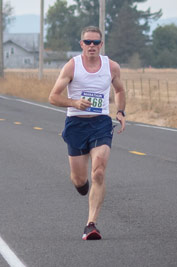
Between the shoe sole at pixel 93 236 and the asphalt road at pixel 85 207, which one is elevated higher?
the shoe sole at pixel 93 236

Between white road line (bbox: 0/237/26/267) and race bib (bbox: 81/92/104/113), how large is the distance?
1.47 metres

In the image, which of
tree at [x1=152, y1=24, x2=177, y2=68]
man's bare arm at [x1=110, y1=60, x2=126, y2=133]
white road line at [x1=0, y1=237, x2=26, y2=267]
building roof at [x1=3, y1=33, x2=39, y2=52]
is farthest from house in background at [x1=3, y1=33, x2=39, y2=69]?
white road line at [x1=0, y1=237, x2=26, y2=267]

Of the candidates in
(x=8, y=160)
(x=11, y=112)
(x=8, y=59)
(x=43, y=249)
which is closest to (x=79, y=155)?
(x=43, y=249)

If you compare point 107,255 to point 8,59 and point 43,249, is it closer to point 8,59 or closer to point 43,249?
point 43,249

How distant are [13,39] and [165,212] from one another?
143m

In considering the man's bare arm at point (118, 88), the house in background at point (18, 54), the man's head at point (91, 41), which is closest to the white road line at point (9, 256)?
the man's bare arm at point (118, 88)

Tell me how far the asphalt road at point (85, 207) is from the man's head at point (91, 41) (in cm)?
170

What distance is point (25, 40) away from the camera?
150 m

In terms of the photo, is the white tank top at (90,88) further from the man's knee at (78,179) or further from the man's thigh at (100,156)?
the man's knee at (78,179)

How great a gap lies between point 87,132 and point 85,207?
1481 millimetres

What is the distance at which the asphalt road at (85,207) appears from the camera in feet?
20.4

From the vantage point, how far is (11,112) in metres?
23.1

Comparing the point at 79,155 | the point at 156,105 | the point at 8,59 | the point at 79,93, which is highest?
the point at 79,93

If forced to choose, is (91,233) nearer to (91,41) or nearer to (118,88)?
Result: (118,88)
